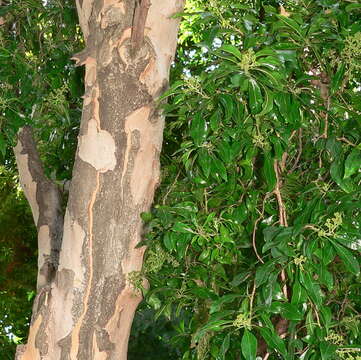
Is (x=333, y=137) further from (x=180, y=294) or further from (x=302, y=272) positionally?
(x=180, y=294)

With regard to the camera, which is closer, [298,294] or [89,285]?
[298,294]

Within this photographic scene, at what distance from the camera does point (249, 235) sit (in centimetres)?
147

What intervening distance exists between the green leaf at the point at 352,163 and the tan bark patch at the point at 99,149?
0.49m

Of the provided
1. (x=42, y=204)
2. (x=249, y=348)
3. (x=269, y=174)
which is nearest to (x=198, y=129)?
(x=269, y=174)

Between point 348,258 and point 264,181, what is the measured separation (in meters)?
0.44

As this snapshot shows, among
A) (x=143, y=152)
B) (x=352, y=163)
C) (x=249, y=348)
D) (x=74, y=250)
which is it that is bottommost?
(x=249, y=348)

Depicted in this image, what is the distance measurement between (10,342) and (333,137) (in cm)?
284

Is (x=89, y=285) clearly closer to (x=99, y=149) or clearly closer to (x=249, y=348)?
(x=99, y=149)

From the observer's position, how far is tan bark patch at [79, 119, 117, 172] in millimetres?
1278

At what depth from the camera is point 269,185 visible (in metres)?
1.16

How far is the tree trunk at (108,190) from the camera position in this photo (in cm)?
127

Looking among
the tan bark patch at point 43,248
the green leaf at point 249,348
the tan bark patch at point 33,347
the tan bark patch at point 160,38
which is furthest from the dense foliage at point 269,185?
the tan bark patch at point 43,248

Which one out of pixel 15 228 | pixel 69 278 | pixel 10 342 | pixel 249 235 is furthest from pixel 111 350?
pixel 15 228

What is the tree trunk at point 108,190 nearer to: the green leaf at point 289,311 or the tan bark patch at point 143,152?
the tan bark patch at point 143,152
